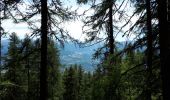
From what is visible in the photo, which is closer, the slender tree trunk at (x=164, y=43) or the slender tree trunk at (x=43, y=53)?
the slender tree trunk at (x=164, y=43)

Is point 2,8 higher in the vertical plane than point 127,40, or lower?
higher

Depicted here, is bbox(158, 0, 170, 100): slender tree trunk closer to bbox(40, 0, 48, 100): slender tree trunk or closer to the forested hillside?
the forested hillside

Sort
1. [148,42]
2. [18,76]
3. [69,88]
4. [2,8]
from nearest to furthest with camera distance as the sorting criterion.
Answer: [148,42] < [2,8] < [18,76] < [69,88]

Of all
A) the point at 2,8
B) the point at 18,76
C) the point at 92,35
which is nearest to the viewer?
the point at 2,8

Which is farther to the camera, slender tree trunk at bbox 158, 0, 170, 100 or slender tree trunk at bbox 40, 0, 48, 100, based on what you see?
slender tree trunk at bbox 40, 0, 48, 100

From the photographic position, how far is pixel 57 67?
55.2m

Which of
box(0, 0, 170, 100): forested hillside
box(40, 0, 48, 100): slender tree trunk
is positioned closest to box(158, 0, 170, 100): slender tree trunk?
box(0, 0, 170, 100): forested hillside

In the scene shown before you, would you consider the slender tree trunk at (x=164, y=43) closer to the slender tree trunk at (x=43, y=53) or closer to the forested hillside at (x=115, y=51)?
the forested hillside at (x=115, y=51)

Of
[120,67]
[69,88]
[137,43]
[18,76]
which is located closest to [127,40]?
[137,43]

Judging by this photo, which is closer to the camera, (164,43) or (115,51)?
(164,43)

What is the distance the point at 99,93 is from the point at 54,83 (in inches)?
1503

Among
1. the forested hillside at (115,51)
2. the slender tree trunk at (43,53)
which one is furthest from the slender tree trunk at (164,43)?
the slender tree trunk at (43,53)

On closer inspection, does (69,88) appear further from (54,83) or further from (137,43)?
(137,43)

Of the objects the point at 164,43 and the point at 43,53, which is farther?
the point at 43,53
